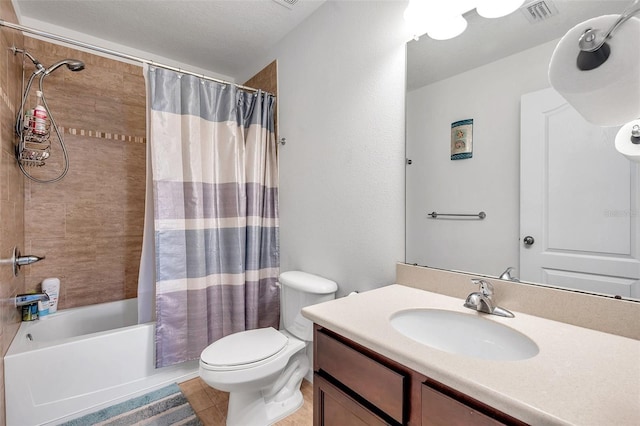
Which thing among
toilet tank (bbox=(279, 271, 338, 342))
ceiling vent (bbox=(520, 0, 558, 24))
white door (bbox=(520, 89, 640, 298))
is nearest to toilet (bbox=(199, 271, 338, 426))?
toilet tank (bbox=(279, 271, 338, 342))

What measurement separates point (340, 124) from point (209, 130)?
901mm

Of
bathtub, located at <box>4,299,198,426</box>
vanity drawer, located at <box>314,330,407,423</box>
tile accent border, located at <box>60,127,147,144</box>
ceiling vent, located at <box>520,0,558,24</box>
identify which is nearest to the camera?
vanity drawer, located at <box>314,330,407,423</box>

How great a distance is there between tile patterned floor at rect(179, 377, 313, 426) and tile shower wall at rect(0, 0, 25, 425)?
846mm

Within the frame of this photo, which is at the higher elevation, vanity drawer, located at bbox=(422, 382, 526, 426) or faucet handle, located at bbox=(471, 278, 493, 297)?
faucet handle, located at bbox=(471, 278, 493, 297)

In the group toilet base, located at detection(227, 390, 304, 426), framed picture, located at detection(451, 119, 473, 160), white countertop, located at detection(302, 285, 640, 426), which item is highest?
framed picture, located at detection(451, 119, 473, 160)

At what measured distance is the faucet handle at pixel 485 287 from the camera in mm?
1000

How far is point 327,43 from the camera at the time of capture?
1.76 metres

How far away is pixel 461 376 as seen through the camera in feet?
2.01

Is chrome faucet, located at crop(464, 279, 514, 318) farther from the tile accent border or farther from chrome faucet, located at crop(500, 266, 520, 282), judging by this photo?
the tile accent border

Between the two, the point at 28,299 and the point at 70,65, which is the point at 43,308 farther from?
the point at 70,65

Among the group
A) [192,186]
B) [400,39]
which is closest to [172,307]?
[192,186]

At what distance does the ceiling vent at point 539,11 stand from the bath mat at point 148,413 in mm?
2314

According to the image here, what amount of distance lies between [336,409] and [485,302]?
60 cm

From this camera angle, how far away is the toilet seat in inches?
53.7
